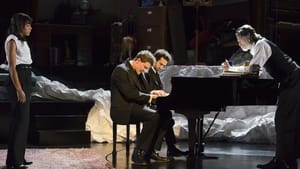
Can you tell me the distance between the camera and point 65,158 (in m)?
5.09

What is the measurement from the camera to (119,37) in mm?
8438

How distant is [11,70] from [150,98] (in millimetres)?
1211

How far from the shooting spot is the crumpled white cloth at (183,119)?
6.39 m

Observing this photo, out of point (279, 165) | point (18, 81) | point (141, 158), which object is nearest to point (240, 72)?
point (279, 165)

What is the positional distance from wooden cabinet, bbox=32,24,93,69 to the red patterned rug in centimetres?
273

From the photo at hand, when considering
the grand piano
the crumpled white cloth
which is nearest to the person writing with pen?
the grand piano

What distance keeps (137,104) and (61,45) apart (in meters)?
4.03

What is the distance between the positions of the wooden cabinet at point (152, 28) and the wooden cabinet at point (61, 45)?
2.87ft

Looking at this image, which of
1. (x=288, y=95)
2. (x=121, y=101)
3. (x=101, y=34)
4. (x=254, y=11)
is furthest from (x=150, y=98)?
Answer: (x=101, y=34)

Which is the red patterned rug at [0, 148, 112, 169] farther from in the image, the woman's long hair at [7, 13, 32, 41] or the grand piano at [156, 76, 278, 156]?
the woman's long hair at [7, 13, 32, 41]

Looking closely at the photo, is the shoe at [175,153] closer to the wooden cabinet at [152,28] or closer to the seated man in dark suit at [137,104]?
the seated man in dark suit at [137,104]

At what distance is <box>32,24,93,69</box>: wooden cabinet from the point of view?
324 inches

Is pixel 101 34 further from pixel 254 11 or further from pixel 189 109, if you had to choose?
pixel 189 109

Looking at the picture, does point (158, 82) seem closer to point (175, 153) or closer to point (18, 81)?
point (175, 153)
